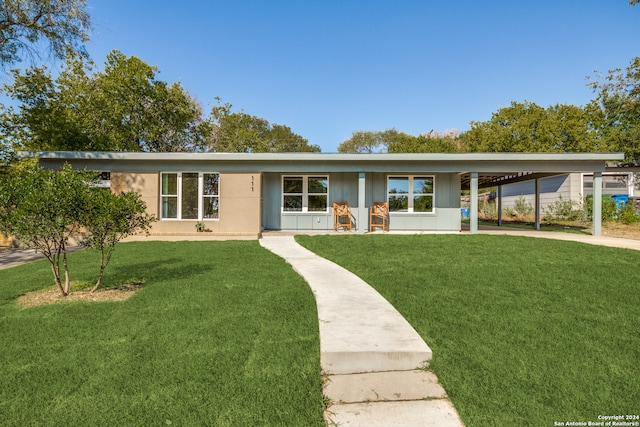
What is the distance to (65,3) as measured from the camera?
36.5 feet

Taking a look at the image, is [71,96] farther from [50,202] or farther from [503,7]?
[503,7]

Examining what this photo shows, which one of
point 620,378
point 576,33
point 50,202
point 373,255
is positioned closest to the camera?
point 620,378

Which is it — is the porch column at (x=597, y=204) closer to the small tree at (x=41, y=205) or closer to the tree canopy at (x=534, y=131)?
the small tree at (x=41, y=205)

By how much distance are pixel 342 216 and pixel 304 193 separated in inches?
63.6

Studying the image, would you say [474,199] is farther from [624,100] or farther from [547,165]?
[624,100]

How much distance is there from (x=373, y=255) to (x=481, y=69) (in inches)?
594

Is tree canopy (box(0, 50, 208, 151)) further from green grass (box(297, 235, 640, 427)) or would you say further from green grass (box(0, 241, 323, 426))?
green grass (box(297, 235, 640, 427))

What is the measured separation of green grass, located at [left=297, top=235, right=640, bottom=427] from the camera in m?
1.98

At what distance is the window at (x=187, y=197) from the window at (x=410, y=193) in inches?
240

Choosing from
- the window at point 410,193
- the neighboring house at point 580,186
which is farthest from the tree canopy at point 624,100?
the window at point 410,193

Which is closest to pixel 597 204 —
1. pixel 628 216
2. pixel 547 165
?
pixel 547 165

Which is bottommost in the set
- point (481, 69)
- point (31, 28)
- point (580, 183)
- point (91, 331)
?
point (91, 331)

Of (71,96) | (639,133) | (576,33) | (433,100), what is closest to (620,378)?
(576,33)

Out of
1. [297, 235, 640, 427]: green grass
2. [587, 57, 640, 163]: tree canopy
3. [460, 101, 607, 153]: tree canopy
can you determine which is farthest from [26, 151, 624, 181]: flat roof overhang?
[460, 101, 607, 153]: tree canopy
